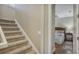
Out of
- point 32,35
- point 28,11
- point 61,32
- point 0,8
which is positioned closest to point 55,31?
point 61,32

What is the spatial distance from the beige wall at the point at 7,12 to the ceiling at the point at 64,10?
24.0 inches

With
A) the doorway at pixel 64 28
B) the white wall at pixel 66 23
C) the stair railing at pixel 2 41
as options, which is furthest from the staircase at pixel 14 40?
the white wall at pixel 66 23

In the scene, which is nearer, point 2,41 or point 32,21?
point 2,41

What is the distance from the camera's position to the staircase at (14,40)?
1469mm

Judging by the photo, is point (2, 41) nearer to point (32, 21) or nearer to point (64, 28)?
point (32, 21)

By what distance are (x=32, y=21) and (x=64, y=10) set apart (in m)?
0.47

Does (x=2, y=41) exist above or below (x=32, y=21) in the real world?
below

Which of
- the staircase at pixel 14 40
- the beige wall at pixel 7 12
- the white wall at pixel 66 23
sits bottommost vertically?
the staircase at pixel 14 40

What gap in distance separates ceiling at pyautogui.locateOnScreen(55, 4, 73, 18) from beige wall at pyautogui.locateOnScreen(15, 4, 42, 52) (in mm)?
241

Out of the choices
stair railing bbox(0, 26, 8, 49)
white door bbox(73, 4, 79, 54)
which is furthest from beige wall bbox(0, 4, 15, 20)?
white door bbox(73, 4, 79, 54)

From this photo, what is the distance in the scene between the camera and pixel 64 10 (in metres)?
1.56

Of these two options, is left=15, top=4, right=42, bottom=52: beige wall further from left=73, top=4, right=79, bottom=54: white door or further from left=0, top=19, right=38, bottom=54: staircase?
left=73, top=4, right=79, bottom=54: white door

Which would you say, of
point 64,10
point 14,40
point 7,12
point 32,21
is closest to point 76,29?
point 64,10

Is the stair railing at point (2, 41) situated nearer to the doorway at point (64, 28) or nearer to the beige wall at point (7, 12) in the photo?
the beige wall at point (7, 12)
